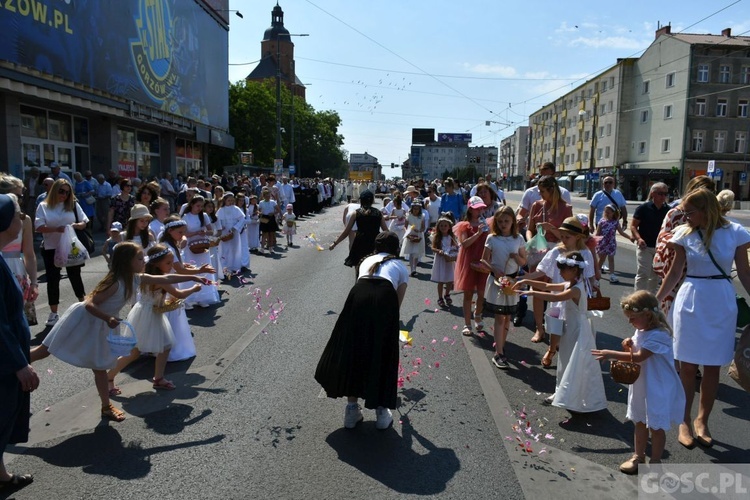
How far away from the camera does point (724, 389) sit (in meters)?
5.50

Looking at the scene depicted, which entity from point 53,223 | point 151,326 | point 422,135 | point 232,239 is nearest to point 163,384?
point 151,326

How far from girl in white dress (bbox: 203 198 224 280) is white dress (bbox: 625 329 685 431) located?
6.88 metres

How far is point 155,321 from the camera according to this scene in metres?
5.25

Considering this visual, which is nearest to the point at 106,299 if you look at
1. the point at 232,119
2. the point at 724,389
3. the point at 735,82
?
the point at 724,389

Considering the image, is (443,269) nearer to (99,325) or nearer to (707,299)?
(707,299)

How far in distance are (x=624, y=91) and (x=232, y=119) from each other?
4265cm

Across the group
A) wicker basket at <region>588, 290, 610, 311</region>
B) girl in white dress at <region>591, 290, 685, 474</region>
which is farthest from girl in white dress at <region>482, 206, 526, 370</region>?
girl in white dress at <region>591, 290, 685, 474</region>

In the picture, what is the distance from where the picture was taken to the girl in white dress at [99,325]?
168 inches

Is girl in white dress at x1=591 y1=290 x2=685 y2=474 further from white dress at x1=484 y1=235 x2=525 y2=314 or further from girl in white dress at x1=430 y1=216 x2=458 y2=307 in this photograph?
girl in white dress at x1=430 y1=216 x2=458 y2=307

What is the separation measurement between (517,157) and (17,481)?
406 feet

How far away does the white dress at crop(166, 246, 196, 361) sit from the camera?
588 centimetres

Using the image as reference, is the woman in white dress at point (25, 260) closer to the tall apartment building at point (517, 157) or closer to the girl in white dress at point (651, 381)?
the girl in white dress at point (651, 381)

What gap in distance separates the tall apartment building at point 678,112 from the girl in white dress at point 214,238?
5072 cm

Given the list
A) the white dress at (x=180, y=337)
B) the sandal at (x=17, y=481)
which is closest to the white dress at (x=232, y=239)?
the white dress at (x=180, y=337)
